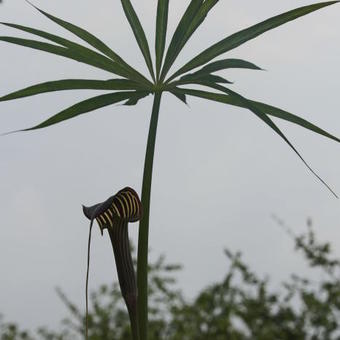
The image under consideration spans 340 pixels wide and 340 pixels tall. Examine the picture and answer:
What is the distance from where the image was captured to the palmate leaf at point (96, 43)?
1557 mm

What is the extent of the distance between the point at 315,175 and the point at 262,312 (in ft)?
9.77

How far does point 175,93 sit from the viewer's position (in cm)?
161

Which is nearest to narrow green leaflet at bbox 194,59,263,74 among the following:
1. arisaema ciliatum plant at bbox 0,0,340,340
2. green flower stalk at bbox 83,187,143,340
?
arisaema ciliatum plant at bbox 0,0,340,340

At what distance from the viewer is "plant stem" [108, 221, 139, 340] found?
4.55 ft

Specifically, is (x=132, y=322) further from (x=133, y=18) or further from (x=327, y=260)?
(x=327, y=260)

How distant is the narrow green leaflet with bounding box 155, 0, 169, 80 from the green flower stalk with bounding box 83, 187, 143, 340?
0.37 m

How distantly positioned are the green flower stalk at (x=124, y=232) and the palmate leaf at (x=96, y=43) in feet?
0.94

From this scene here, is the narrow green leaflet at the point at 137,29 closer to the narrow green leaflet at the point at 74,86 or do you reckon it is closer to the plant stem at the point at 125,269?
the narrow green leaflet at the point at 74,86

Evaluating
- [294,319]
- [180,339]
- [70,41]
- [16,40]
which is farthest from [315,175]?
[294,319]

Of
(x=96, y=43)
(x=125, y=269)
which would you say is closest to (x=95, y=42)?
(x=96, y=43)

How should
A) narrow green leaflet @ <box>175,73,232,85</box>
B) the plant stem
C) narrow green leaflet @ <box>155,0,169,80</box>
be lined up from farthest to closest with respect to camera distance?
1. narrow green leaflet @ <box>155,0,169,80</box>
2. narrow green leaflet @ <box>175,73,232,85</box>
3. the plant stem

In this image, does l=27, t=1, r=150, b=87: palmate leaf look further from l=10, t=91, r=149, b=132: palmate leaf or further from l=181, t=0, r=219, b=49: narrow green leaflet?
l=181, t=0, r=219, b=49: narrow green leaflet

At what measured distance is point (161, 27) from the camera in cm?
167

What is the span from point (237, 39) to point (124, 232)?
486 mm
